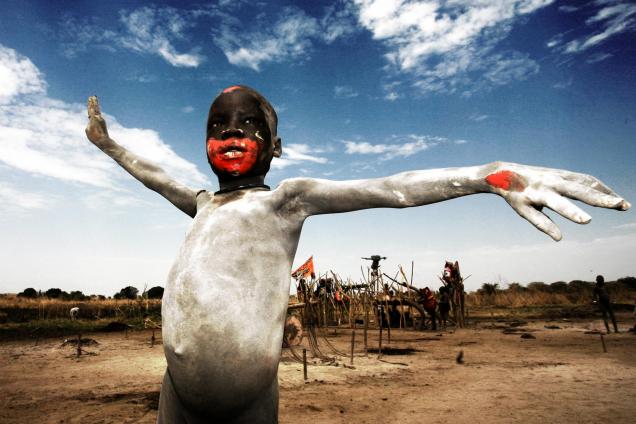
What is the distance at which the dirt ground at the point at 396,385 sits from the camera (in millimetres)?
5438

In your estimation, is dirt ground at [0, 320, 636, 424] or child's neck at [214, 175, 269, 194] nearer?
child's neck at [214, 175, 269, 194]

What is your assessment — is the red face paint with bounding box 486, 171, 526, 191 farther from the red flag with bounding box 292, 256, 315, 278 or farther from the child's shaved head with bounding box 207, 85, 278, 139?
the red flag with bounding box 292, 256, 315, 278

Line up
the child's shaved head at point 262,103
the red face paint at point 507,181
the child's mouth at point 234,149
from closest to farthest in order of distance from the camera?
the red face paint at point 507,181
the child's mouth at point 234,149
the child's shaved head at point 262,103

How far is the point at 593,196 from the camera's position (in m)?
1.35

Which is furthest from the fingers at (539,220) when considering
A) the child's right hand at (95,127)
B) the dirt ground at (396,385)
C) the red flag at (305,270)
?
the red flag at (305,270)

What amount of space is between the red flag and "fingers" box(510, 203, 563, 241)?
56.3ft

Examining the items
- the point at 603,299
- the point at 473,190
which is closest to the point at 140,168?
the point at 473,190

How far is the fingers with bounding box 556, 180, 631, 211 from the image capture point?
132 centimetres

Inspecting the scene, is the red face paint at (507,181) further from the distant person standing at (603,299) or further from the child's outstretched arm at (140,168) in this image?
the distant person standing at (603,299)

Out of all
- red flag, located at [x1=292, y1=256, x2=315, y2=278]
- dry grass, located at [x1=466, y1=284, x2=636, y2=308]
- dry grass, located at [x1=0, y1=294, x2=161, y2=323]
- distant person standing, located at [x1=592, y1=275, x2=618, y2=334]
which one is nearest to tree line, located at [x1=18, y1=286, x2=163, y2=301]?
dry grass, located at [x1=0, y1=294, x2=161, y2=323]

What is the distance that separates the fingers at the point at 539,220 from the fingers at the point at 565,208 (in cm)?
5

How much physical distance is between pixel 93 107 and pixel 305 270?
1700cm

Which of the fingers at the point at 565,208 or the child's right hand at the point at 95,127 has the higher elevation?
the child's right hand at the point at 95,127

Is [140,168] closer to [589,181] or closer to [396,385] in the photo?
[589,181]
